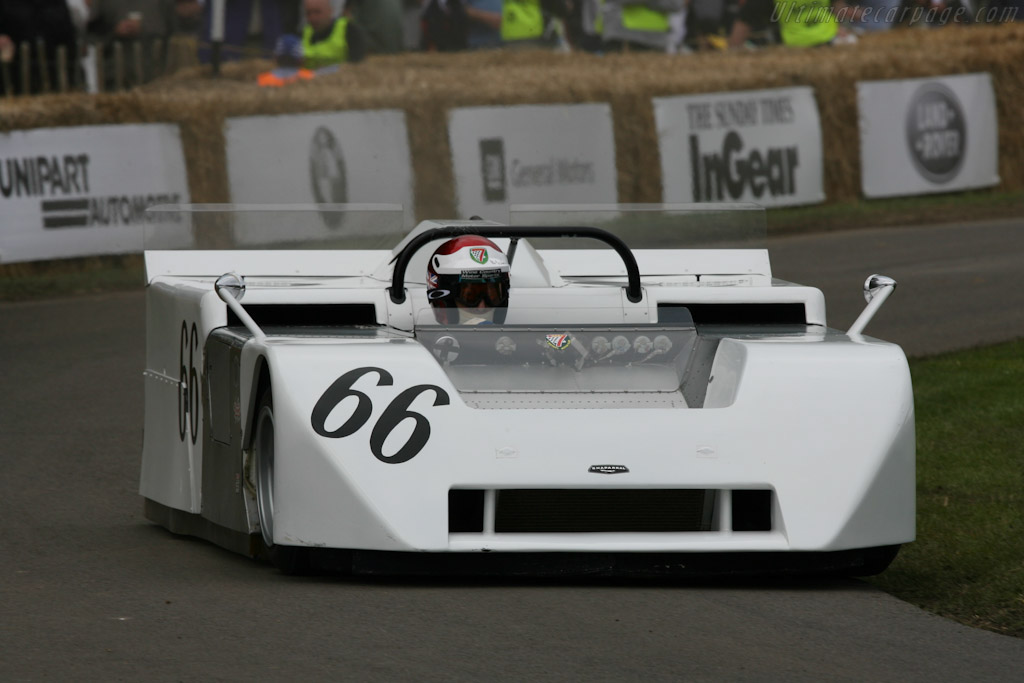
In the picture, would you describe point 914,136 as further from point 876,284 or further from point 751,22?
point 876,284

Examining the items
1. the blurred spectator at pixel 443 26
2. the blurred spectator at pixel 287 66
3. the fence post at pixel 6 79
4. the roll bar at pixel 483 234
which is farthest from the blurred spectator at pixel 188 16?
the roll bar at pixel 483 234

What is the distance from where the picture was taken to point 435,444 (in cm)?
643

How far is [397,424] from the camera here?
254 inches

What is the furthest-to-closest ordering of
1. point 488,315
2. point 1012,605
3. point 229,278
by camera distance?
point 488,315
point 229,278
point 1012,605

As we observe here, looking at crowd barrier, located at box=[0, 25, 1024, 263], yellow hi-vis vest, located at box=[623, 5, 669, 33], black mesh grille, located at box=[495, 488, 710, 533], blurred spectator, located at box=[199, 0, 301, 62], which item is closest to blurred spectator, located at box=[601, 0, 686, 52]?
yellow hi-vis vest, located at box=[623, 5, 669, 33]

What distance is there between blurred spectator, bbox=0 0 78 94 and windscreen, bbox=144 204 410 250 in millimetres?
11209

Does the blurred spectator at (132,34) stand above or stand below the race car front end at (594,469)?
above

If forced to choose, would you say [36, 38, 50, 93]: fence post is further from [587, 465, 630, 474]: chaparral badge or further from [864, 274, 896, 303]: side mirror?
[587, 465, 630, 474]: chaparral badge

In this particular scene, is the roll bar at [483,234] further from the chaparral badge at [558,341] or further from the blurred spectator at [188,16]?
the blurred spectator at [188,16]

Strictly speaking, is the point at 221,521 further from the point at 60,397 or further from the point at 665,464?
the point at 60,397

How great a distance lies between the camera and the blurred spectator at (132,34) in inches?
835

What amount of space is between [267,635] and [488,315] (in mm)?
2264

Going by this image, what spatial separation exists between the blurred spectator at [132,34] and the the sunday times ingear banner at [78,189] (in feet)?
9.46

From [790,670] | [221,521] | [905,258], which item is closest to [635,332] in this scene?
[221,521]
